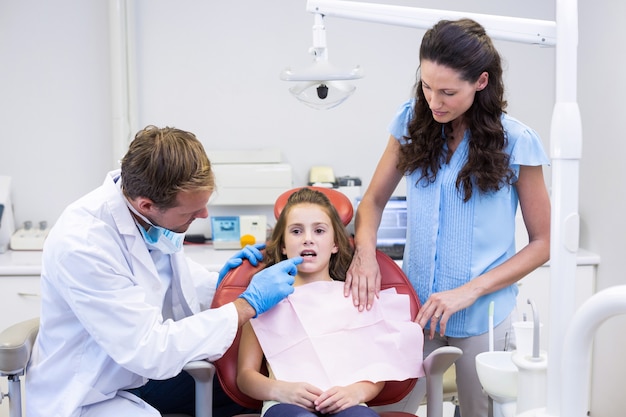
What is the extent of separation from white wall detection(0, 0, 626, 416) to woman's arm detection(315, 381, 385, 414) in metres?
A: 1.59

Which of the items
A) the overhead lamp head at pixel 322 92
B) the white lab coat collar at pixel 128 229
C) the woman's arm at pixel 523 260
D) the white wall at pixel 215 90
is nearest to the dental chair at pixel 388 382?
the woman's arm at pixel 523 260

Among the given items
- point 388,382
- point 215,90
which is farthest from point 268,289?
point 215,90

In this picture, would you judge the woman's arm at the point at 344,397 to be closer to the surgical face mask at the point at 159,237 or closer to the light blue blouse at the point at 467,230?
the light blue blouse at the point at 467,230

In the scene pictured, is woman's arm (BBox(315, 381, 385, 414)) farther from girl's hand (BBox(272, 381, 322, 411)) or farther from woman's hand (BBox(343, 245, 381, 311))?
woman's hand (BBox(343, 245, 381, 311))

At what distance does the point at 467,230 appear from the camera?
1.73m

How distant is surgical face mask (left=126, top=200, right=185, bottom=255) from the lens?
1.72 meters

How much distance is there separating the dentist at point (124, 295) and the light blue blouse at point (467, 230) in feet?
1.21

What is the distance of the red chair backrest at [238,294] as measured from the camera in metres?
1.83

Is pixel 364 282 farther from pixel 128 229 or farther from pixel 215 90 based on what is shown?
pixel 215 90

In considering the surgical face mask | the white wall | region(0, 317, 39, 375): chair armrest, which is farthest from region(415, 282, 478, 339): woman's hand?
the white wall

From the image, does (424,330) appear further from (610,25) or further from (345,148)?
(610,25)

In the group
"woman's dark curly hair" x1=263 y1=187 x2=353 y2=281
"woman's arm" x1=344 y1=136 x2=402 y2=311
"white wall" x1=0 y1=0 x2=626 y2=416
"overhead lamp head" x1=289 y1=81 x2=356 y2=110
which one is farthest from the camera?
"white wall" x1=0 y1=0 x2=626 y2=416

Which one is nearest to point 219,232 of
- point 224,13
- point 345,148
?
point 345,148

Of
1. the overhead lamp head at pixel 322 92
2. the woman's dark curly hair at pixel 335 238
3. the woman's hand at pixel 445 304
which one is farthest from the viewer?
the woman's dark curly hair at pixel 335 238
